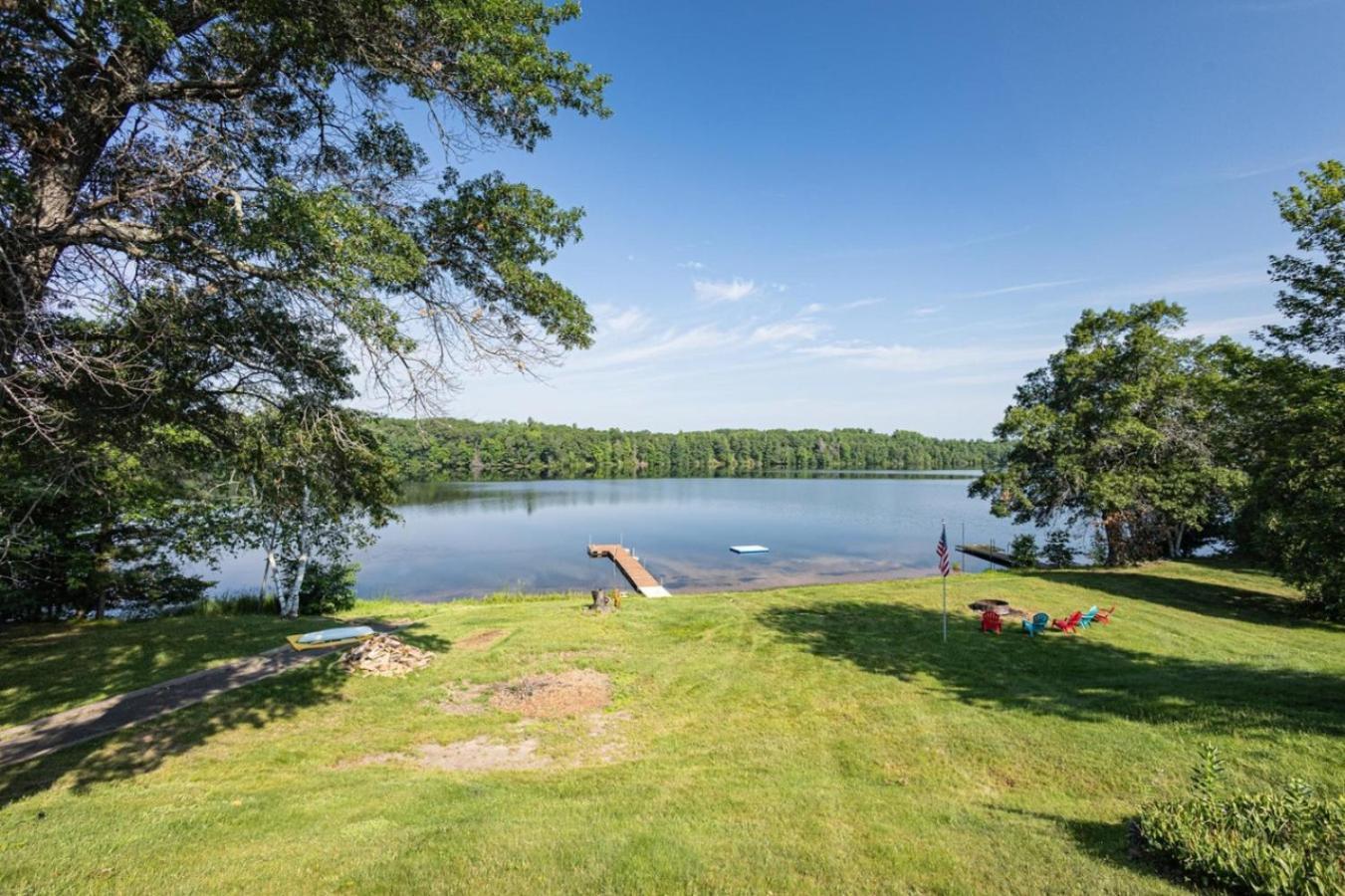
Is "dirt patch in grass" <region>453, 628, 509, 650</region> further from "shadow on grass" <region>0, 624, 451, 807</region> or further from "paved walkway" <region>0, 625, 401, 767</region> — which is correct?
"paved walkway" <region>0, 625, 401, 767</region>

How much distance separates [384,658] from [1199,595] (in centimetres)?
2289

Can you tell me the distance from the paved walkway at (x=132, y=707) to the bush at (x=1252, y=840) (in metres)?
11.7

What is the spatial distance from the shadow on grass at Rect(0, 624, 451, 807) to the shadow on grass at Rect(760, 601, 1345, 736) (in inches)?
Result: 373

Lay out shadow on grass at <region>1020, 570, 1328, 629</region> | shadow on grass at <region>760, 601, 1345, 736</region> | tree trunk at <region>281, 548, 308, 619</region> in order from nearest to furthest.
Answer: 1. shadow on grass at <region>760, 601, 1345, 736</region>
2. shadow on grass at <region>1020, 570, 1328, 629</region>
3. tree trunk at <region>281, 548, 308, 619</region>

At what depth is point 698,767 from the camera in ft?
23.1

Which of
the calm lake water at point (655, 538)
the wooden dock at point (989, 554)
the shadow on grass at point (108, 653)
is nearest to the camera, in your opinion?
the shadow on grass at point (108, 653)

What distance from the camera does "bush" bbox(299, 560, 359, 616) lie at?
18562 mm

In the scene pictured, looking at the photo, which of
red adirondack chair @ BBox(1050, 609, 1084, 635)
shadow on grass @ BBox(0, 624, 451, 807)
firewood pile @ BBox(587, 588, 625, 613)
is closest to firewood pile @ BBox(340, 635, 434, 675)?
shadow on grass @ BBox(0, 624, 451, 807)

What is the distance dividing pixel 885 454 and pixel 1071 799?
159016 millimetres

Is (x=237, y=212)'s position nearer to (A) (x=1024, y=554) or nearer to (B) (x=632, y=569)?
(B) (x=632, y=569)

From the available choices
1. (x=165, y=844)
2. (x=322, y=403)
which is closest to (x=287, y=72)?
(x=322, y=403)

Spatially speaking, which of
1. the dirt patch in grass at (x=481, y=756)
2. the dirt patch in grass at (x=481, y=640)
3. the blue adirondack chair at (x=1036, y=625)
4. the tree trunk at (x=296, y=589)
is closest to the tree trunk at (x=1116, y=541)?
the blue adirondack chair at (x=1036, y=625)

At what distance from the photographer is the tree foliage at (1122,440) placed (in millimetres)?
21359

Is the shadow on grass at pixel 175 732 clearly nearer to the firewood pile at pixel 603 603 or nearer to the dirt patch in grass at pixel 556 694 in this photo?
the dirt patch in grass at pixel 556 694
